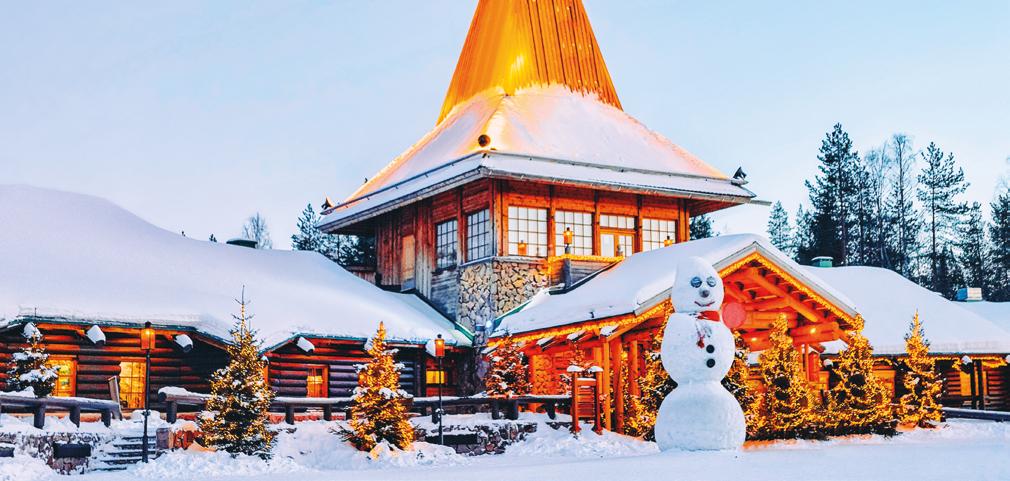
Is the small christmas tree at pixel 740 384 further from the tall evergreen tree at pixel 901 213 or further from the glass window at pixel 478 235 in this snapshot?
the tall evergreen tree at pixel 901 213

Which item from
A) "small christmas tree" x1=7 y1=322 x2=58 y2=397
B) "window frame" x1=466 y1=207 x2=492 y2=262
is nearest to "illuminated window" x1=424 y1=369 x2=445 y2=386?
"window frame" x1=466 y1=207 x2=492 y2=262

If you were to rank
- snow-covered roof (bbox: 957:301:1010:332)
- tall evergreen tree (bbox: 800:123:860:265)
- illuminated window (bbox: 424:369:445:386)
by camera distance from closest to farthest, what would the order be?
illuminated window (bbox: 424:369:445:386)
snow-covered roof (bbox: 957:301:1010:332)
tall evergreen tree (bbox: 800:123:860:265)

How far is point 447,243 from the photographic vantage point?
3369 centimetres

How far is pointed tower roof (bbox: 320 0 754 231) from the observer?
31484 millimetres

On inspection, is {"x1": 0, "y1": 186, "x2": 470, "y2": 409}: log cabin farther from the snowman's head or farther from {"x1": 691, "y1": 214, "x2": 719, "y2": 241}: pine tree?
{"x1": 691, "y1": 214, "x2": 719, "y2": 241}: pine tree

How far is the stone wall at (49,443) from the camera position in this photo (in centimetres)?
1894

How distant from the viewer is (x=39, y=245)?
88.4 ft

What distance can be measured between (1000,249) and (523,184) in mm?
41429

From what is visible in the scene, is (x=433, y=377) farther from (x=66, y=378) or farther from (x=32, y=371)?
(x=32, y=371)

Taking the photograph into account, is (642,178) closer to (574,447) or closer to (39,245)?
(574,447)

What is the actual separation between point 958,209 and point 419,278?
3839cm

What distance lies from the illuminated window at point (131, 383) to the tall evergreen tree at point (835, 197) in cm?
4176

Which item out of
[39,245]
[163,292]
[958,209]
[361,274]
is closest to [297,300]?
[163,292]

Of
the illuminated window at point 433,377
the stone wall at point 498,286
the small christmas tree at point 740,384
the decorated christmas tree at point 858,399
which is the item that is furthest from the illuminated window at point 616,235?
the small christmas tree at point 740,384
